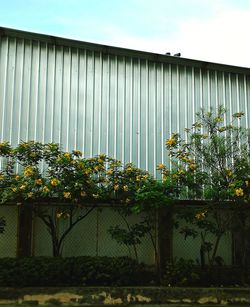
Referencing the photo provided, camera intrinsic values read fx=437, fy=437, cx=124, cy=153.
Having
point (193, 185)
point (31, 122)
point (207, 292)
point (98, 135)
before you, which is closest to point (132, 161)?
point (98, 135)

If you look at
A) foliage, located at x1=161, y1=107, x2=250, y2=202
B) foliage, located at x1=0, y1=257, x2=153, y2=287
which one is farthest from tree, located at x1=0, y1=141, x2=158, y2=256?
foliage, located at x1=161, y1=107, x2=250, y2=202

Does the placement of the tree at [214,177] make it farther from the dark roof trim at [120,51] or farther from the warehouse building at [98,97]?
the dark roof trim at [120,51]

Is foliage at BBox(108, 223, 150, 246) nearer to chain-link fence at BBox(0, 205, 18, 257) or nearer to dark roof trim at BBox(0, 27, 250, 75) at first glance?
chain-link fence at BBox(0, 205, 18, 257)

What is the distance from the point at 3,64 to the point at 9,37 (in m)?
0.97

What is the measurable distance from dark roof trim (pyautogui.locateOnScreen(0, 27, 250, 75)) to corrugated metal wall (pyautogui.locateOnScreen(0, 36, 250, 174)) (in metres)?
0.14

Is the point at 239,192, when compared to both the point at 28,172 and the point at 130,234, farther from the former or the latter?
the point at 28,172

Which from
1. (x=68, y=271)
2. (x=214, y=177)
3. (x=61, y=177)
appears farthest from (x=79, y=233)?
(x=214, y=177)

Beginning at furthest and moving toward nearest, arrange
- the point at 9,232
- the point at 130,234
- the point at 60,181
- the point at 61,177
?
the point at 9,232
the point at 130,234
the point at 61,177
the point at 60,181

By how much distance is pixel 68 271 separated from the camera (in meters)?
11.2

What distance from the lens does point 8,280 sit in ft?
35.4

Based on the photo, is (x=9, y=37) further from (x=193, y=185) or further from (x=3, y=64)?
(x=193, y=185)

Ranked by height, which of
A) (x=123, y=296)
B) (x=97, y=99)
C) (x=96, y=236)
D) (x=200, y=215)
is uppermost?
(x=97, y=99)

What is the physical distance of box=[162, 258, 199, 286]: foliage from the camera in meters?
11.7

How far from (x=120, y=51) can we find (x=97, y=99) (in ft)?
5.98
